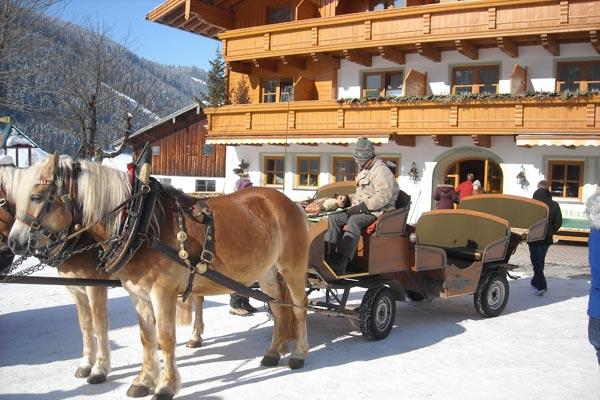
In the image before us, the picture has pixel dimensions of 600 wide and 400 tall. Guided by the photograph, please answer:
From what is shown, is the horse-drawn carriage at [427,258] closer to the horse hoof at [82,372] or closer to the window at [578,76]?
the horse hoof at [82,372]

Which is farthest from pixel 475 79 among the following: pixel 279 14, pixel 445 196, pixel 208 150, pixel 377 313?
pixel 208 150

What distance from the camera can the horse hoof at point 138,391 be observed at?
13.2 feet

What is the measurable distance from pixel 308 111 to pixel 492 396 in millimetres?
14486

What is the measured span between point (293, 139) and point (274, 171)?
2.61 m

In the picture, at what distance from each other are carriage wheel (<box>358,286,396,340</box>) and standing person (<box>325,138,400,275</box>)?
0.43 metres

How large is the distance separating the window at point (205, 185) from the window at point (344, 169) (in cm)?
1368

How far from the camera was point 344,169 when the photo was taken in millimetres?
19000

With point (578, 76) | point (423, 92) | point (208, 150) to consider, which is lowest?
point (208, 150)

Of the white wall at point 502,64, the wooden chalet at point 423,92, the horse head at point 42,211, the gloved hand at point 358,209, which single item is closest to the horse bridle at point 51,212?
the horse head at point 42,211

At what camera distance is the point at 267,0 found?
21.4 m

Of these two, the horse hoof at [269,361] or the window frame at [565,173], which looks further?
the window frame at [565,173]

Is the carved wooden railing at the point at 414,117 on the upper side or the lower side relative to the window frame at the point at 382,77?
lower

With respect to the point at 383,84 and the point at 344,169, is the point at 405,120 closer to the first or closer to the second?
the point at 383,84

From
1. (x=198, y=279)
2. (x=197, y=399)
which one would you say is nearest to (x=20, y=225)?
(x=198, y=279)
